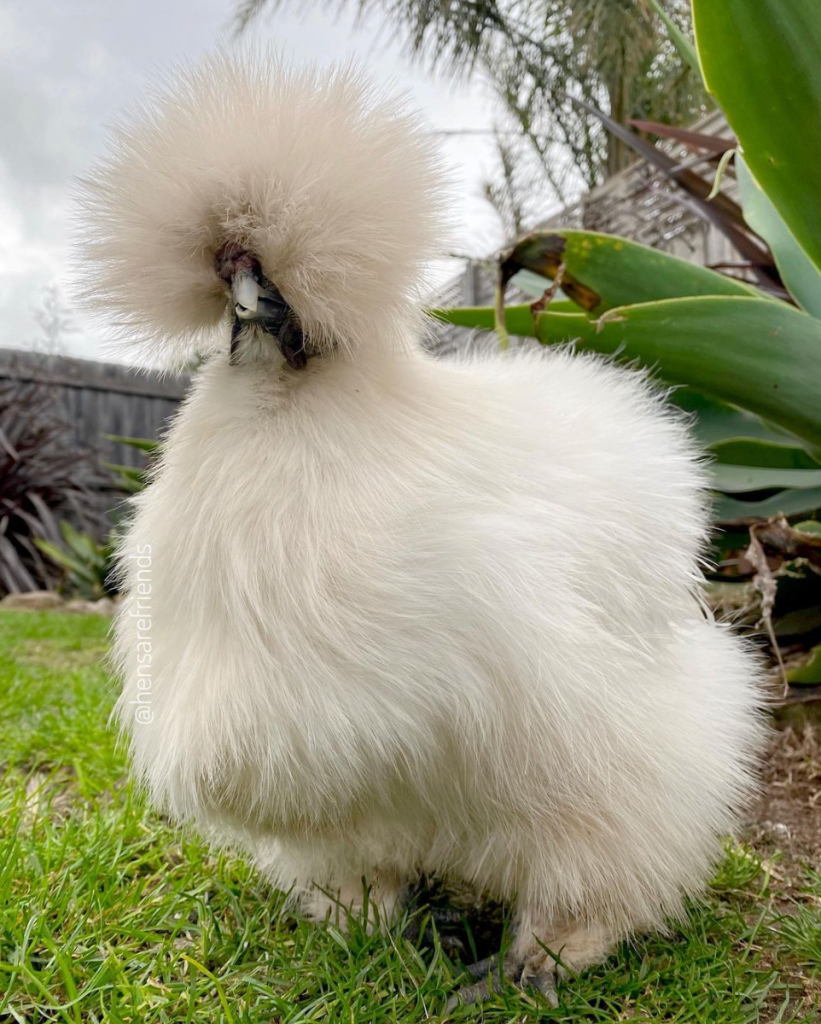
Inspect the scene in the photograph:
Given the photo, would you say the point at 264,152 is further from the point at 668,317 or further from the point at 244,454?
the point at 668,317

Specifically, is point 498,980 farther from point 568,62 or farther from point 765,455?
point 568,62

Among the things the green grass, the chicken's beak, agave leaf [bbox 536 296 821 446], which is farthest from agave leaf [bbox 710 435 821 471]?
the chicken's beak

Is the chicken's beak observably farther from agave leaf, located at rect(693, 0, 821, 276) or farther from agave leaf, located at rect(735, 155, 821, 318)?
agave leaf, located at rect(735, 155, 821, 318)

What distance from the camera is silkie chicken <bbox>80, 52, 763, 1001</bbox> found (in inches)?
29.7

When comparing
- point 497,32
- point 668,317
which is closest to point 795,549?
point 668,317

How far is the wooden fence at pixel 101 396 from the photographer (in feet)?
21.4

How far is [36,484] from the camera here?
5879 millimetres

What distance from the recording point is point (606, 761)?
0.81m

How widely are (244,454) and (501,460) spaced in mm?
277

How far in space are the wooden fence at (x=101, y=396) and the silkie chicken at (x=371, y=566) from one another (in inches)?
232

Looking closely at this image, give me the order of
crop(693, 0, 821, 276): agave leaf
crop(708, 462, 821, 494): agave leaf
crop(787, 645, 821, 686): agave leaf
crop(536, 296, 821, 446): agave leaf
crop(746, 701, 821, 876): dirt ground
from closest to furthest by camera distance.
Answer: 1. crop(693, 0, 821, 276): agave leaf
2. crop(536, 296, 821, 446): agave leaf
3. crop(746, 701, 821, 876): dirt ground
4. crop(708, 462, 821, 494): agave leaf
5. crop(787, 645, 821, 686): agave leaf

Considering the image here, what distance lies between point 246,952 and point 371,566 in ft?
1.74

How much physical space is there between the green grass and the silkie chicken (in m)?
0.06

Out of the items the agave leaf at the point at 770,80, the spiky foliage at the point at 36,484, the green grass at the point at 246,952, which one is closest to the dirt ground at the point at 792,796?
the green grass at the point at 246,952
